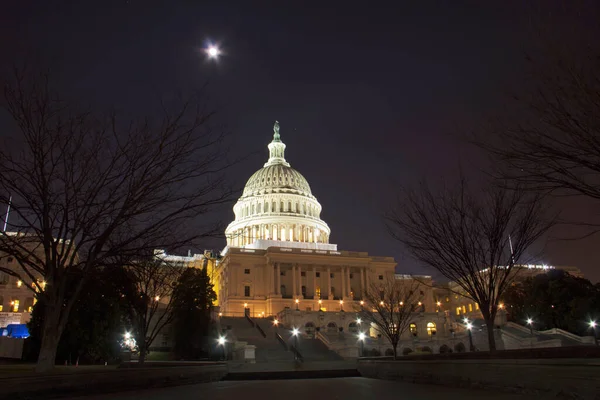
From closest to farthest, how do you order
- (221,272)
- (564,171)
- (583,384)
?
(583,384)
(564,171)
(221,272)

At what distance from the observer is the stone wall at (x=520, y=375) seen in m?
8.01

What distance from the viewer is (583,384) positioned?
7910 millimetres

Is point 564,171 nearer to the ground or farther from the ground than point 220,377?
farther from the ground

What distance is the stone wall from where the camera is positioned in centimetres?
801

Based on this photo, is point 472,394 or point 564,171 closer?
point 564,171

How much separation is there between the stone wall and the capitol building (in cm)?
6302

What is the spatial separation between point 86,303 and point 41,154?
21.0 metres

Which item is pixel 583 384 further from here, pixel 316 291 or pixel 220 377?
pixel 316 291

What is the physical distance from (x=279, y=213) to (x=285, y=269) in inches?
831

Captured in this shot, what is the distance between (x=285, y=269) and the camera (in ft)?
290

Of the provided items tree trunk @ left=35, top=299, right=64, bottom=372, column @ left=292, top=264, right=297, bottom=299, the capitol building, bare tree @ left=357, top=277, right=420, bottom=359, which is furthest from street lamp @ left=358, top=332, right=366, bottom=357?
tree trunk @ left=35, top=299, right=64, bottom=372

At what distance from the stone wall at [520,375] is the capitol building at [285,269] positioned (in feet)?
207

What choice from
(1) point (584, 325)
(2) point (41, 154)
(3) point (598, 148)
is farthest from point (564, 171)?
(1) point (584, 325)

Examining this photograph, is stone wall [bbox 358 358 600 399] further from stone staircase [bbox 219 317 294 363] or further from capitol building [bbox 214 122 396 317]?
capitol building [bbox 214 122 396 317]
